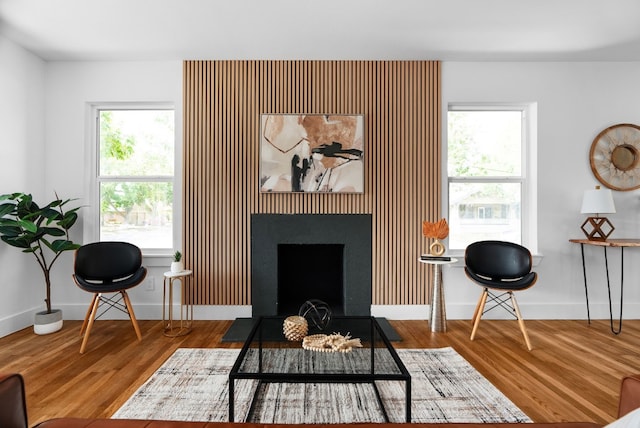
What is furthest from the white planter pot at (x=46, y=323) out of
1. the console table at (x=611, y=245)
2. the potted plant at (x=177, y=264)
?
the console table at (x=611, y=245)

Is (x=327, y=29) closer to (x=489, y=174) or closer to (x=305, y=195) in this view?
(x=305, y=195)

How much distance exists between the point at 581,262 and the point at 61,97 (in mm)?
5639

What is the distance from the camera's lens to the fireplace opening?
3877 millimetres

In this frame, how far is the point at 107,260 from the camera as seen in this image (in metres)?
3.24

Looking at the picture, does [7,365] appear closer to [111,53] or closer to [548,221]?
[111,53]

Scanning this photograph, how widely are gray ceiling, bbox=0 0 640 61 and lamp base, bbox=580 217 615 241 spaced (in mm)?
1660

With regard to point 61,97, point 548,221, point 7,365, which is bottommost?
point 7,365

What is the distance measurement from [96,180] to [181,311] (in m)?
1.73

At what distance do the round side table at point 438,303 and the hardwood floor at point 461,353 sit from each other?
0.08 m

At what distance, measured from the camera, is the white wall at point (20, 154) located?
3191 mm

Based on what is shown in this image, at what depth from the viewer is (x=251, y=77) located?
12.0 ft

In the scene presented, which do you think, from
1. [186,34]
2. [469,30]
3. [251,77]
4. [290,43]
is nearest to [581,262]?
[469,30]

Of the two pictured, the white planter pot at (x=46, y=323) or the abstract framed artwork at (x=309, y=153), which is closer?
the white planter pot at (x=46, y=323)

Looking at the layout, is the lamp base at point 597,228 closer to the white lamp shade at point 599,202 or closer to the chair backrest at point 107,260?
the white lamp shade at point 599,202
